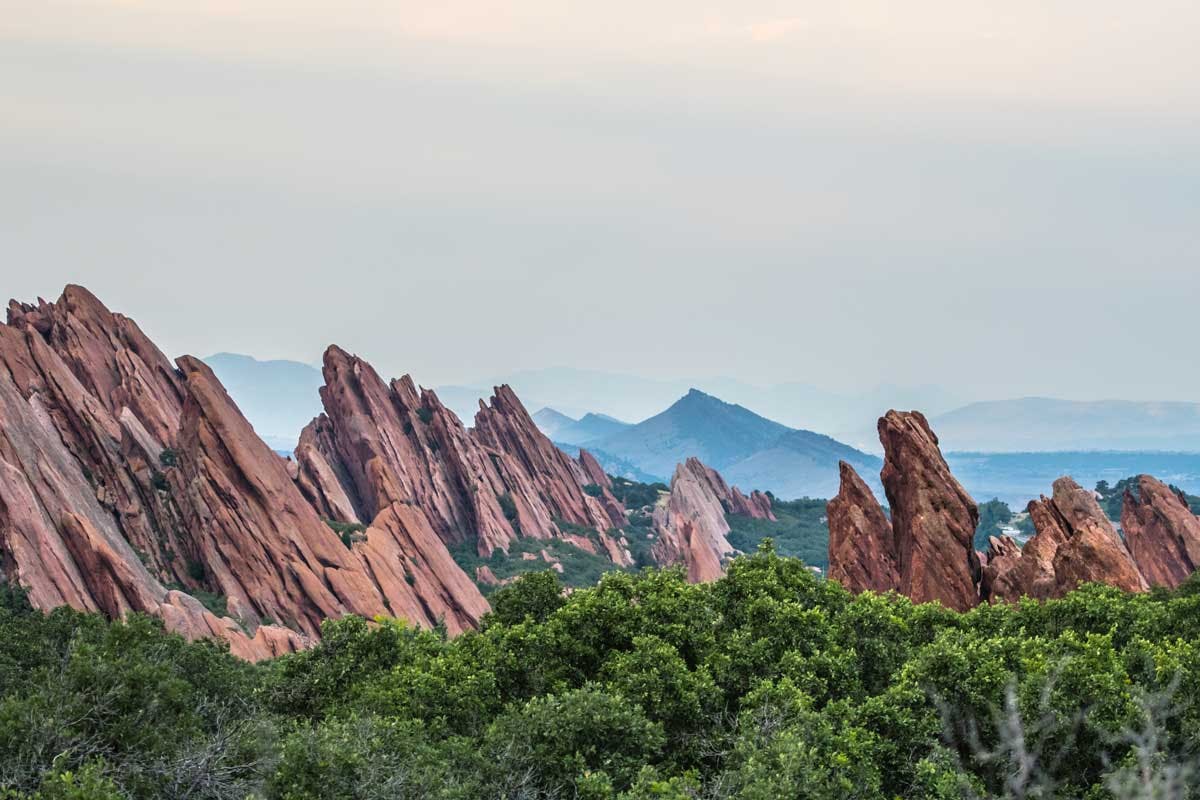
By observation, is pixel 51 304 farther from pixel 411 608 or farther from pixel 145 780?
pixel 145 780

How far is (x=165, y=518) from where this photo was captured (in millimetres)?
77750

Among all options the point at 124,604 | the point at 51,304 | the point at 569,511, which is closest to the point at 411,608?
the point at 124,604

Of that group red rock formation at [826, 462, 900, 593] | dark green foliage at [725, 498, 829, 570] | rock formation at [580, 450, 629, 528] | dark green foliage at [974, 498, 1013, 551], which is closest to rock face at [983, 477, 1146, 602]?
red rock formation at [826, 462, 900, 593]

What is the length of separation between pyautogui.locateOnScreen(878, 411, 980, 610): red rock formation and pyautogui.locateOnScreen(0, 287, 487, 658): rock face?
35618 mm

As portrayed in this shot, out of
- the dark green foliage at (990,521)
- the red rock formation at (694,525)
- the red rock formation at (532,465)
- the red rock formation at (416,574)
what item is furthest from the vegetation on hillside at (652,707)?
the dark green foliage at (990,521)

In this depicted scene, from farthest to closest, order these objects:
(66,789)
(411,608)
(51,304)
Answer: (51,304)
(411,608)
(66,789)

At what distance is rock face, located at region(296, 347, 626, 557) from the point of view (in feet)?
374

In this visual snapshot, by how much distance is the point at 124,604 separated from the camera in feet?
194

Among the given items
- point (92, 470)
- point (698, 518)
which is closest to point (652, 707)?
point (92, 470)

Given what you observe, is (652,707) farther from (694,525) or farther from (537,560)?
(694,525)

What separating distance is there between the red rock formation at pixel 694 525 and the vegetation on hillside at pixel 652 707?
8190 cm

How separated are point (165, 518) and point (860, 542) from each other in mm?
48303

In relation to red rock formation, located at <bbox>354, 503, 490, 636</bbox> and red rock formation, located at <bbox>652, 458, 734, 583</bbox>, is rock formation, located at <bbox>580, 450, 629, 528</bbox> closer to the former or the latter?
red rock formation, located at <bbox>652, 458, 734, 583</bbox>

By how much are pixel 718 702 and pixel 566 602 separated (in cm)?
698
